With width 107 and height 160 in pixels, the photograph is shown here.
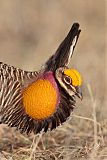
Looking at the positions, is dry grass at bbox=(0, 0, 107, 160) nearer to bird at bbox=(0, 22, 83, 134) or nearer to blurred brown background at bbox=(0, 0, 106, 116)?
blurred brown background at bbox=(0, 0, 106, 116)

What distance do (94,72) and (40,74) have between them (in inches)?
174

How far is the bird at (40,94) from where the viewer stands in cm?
639

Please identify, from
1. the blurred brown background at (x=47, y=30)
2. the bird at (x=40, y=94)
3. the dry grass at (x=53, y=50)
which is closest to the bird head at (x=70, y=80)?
the bird at (x=40, y=94)

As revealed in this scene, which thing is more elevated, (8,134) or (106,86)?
(106,86)

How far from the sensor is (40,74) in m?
6.57

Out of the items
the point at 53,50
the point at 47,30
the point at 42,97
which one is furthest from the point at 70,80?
the point at 47,30

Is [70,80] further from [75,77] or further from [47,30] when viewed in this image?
[47,30]

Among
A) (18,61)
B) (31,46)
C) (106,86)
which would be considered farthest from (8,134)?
(31,46)

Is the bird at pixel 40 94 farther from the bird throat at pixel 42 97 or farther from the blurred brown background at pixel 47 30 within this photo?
the blurred brown background at pixel 47 30

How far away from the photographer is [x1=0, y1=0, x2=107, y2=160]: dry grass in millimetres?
6680

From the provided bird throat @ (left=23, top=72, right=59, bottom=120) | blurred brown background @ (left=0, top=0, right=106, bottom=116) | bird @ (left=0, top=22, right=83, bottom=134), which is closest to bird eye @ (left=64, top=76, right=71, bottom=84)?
bird @ (left=0, top=22, right=83, bottom=134)

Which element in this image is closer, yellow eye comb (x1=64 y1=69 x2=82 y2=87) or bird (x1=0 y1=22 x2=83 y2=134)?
yellow eye comb (x1=64 y1=69 x2=82 y2=87)

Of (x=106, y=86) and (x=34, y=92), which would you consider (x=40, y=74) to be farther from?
(x=106, y=86)

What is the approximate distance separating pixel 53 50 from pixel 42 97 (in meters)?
5.58
